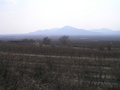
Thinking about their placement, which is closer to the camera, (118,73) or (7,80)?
(7,80)

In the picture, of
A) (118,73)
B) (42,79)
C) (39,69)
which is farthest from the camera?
(39,69)

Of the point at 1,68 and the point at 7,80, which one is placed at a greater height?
the point at 1,68

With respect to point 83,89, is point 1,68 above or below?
above

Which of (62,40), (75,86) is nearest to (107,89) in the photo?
(75,86)

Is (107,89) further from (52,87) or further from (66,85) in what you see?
(52,87)

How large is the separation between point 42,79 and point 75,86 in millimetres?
2445

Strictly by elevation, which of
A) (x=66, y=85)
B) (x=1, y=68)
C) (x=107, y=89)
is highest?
(x=1, y=68)

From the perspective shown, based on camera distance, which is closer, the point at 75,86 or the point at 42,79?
the point at 75,86

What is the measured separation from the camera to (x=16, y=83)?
528cm

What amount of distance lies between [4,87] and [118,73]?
775 cm

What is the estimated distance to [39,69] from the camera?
749cm

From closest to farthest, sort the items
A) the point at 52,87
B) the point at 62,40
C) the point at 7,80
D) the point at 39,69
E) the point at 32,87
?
the point at 32,87, the point at 52,87, the point at 7,80, the point at 39,69, the point at 62,40

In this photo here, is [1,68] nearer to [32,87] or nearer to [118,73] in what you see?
[32,87]

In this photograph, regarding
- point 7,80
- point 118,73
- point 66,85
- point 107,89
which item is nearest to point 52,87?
point 66,85
